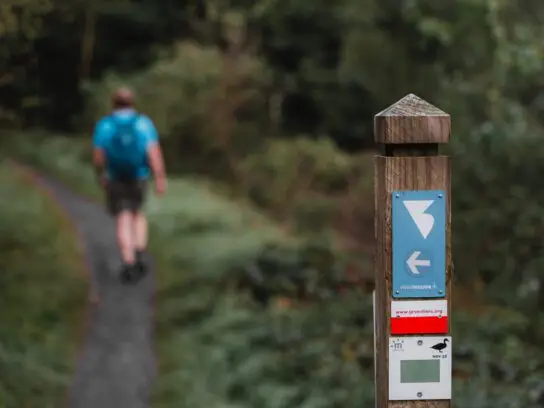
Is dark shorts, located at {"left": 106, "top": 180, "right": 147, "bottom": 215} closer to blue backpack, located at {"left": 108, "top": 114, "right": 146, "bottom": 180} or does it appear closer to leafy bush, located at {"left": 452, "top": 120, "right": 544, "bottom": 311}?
blue backpack, located at {"left": 108, "top": 114, "right": 146, "bottom": 180}

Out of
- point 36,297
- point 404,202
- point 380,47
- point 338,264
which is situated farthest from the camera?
point 380,47

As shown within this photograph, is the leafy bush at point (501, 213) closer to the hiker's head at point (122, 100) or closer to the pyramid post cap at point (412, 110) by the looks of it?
the hiker's head at point (122, 100)

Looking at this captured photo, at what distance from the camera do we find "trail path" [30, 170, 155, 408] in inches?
256

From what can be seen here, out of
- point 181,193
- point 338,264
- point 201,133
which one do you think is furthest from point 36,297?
point 201,133

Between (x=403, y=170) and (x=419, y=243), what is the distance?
0.26 meters

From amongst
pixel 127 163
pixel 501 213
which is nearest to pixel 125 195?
pixel 127 163

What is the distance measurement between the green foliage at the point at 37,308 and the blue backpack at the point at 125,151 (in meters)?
1.27

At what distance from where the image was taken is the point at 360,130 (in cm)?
2358

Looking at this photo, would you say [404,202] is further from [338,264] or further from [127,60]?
[127,60]

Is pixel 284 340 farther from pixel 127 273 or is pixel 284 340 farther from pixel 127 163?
pixel 127 163

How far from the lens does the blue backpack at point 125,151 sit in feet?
28.3

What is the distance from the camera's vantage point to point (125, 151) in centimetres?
868

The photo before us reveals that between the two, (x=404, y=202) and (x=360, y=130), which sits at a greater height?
(x=404, y=202)

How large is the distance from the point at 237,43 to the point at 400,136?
67.6 feet
